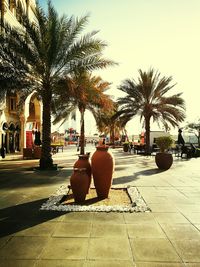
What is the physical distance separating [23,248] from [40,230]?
30.4 inches

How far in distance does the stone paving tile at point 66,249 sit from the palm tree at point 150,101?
66.8ft

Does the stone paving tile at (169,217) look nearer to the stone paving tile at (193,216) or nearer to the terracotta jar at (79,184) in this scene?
the stone paving tile at (193,216)

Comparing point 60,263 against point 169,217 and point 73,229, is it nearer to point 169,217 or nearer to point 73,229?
point 73,229

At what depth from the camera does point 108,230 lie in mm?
4844

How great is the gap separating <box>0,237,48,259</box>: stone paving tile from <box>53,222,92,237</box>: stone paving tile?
13.5 inches

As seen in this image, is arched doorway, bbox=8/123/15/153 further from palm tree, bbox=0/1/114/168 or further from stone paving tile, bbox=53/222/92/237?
stone paving tile, bbox=53/222/92/237

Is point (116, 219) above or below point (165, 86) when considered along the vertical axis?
below

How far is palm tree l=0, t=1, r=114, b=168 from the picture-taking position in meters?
13.2

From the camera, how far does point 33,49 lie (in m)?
13.8

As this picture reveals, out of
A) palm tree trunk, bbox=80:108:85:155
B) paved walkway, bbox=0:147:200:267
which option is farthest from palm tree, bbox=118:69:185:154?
paved walkway, bbox=0:147:200:267

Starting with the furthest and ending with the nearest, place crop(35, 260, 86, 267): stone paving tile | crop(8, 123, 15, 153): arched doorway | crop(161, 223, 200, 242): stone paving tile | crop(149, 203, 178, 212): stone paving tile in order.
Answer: crop(8, 123, 15, 153): arched doorway → crop(149, 203, 178, 212): stone paving tile → crop(161, 223, 200, 242): stone paving tile → crop(35, 260, 86, 267): stone paving tile

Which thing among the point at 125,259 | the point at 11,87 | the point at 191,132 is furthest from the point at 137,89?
the point at 191,132

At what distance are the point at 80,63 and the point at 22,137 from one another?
17058 mm

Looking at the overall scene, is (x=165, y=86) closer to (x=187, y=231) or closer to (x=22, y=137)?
(x=22, y=137)
